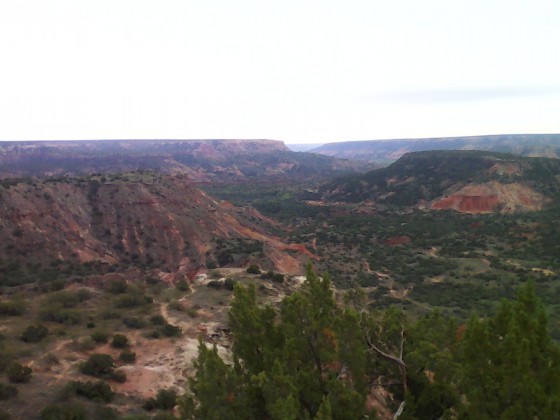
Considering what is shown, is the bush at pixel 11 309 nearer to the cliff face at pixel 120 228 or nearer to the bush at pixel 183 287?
the bush at pixel 183 287

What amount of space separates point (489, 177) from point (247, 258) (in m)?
82.5

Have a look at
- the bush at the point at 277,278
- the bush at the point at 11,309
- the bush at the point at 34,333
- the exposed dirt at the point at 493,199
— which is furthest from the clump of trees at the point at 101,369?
the exposed dirt at the point at 493,199

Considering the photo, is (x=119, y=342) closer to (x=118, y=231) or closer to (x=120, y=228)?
(x=118, y=231)

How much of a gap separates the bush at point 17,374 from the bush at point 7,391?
0.80 meters

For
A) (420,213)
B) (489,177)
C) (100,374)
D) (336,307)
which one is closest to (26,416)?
(100,374)

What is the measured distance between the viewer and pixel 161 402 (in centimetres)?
1592

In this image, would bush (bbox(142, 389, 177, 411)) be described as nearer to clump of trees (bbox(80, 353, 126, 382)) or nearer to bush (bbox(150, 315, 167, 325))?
clump of trees (bbox(80, 353, 126, 382))

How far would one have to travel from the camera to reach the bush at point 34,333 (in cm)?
1989

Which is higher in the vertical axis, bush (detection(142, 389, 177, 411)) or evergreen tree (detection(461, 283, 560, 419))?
evergreen tree (detection(461, 283, 560, 419))

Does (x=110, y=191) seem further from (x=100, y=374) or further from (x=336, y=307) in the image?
(x=336, y=307)

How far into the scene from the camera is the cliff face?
48531mm

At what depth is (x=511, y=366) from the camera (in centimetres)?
823

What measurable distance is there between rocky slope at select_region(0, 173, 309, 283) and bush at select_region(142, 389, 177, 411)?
30916 millimetres

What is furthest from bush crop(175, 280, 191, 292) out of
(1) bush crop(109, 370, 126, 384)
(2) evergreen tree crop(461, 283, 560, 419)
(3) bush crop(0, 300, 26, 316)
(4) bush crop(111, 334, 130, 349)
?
(2) evergreen tree crop(461, 283, 560, 419)
